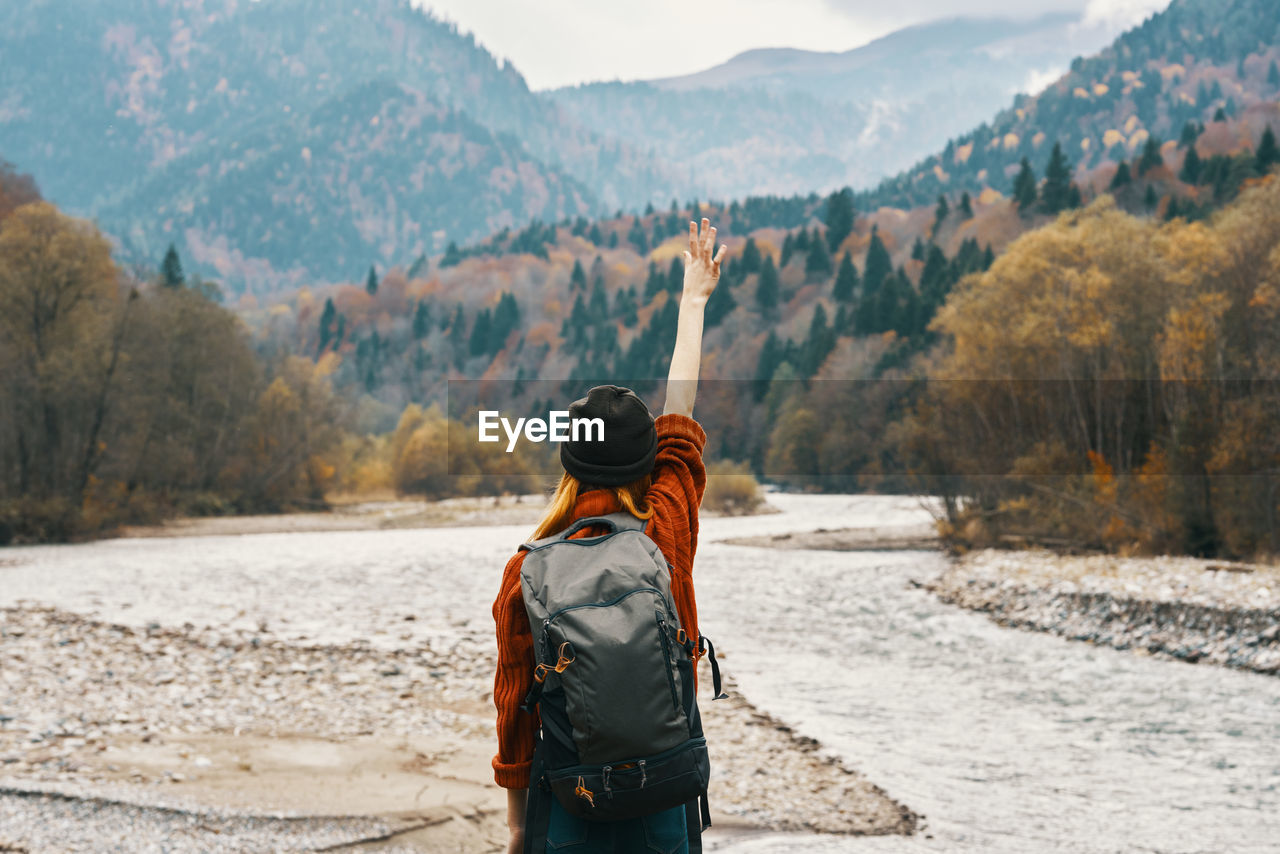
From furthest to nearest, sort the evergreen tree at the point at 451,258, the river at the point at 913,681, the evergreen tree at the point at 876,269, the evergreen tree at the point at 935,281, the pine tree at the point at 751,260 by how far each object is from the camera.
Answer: the evergreen tree at the point at 451,258 → the pine tree at the point at 751,260 → the evergreen tree at the point at 876,269 → the evergreen tree at the point at 935,281 → the river at the point at 913,681

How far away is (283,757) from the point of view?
27.8 ft

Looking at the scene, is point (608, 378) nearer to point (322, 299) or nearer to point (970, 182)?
point (322, 299)

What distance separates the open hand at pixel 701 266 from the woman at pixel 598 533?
0.49 metres

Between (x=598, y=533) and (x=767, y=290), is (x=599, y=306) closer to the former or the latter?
(x=767, y=290)

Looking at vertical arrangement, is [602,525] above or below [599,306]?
below

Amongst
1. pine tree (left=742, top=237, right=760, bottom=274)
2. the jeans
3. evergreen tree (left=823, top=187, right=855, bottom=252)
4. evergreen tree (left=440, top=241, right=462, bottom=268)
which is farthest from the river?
evergreen tree (left=440, top=241, right=462, bottom=268)

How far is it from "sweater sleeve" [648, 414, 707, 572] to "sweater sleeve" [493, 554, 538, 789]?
0.40 meters

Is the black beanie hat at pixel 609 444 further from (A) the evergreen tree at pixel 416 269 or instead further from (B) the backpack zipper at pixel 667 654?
(A) the evergreen tree at pixel 416 269

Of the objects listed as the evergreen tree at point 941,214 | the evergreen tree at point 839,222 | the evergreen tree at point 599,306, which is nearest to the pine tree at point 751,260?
the evergreen tree at point 839,222

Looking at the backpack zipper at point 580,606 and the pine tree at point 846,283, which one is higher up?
the pine tree at point 846,283

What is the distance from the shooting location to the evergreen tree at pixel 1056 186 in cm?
8856

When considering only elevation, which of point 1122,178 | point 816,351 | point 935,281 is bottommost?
point 816,351

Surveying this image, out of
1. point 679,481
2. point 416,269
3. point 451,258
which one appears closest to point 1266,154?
point 679,481

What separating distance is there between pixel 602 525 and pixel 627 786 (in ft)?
1.98
